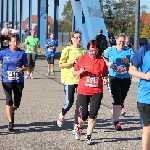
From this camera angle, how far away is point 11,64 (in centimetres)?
909

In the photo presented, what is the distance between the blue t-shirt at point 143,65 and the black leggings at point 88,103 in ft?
6.01

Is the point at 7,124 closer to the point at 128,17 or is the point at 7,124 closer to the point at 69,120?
the point at 69,120

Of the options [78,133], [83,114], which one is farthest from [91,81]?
[78,133]

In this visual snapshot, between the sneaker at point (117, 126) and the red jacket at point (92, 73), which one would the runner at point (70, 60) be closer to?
the red jacket at point (92, 73)

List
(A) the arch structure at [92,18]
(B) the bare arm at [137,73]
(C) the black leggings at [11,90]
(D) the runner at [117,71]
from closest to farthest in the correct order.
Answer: (B) the bare arm at [137,73] < (C) the black leggings at [11,90] < (D) the runner at [117,71] < (A) the arch structure at [92,18]

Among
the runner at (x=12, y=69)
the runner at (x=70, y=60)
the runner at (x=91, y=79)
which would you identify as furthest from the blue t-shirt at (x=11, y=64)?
the runner at (x=91, y=79)

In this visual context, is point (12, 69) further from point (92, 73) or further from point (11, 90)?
point (92, 73)

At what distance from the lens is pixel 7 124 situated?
31.6 feet

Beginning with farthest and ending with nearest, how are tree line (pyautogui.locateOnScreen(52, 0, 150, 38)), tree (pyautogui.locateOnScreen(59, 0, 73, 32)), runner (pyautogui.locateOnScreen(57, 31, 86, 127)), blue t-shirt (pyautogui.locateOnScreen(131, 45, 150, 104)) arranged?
tree (pyautogui.locateOnScreen(59, 0, 73, 32)) → tree line (pyautogui.locateOnScreen(52, 0, 150, 38)) → runner (pyautogui.locateOnScreen(57, 31, 86, 127)) → blue t-shirt (pyautogui.locateOnScreen(131, 45, 150, 104))

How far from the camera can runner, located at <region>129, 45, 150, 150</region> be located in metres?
6.16

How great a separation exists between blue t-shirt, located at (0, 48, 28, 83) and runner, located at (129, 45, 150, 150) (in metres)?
3.24

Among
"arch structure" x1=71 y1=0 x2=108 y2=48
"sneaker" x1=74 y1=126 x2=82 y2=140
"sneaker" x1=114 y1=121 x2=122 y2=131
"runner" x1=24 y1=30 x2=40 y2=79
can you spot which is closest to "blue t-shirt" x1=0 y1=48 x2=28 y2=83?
"sneaker" x1=74 y1=126 x2=82 y2=140

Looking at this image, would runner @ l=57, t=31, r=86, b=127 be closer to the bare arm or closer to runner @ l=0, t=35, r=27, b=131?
runner @ l=0, t=35, r=27, b=131

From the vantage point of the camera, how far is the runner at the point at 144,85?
6160 mm
